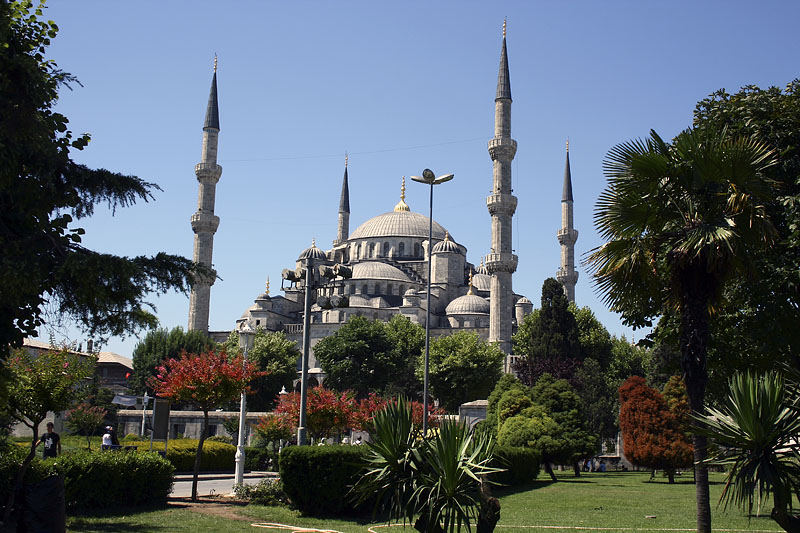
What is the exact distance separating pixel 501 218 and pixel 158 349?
23.5 metres

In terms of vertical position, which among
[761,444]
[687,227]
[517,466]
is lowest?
[517,466]

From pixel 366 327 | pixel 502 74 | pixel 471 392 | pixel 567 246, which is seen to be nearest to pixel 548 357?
pixel 471 392

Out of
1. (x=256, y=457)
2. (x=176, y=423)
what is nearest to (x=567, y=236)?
(x=176, y=423)

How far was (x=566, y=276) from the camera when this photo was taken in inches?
2483

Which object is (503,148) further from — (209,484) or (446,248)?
(209,484)

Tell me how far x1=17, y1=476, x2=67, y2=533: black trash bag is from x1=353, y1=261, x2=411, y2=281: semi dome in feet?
208

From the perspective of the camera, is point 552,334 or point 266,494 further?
point 552,334

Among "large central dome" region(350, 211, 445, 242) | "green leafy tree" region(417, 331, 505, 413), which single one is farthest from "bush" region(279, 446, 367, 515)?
"large central dome" region(350, 211, 445, 242)

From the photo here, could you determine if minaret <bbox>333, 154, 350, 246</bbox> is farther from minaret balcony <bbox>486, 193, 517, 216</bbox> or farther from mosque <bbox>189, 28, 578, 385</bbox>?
minaret balcony <bbox>486, 193, 517, 216</bbox>

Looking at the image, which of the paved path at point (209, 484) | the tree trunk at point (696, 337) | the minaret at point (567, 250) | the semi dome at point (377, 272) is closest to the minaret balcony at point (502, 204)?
the minaret at point (567, 250)

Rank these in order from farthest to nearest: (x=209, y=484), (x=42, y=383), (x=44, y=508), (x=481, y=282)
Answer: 1. (x=481, y=282)
2. (x=209, y=484)
3. (x=42, y=383)
4. (x=44, y=508)

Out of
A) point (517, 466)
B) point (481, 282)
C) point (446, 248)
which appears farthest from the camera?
point (481, 282)

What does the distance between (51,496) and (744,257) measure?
8658 millimetres

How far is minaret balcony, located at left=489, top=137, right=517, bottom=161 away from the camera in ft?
164
